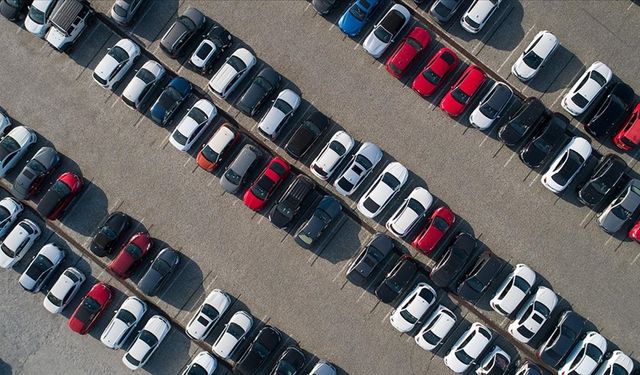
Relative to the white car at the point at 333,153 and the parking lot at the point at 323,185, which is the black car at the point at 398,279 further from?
the white car at the point at 333,153

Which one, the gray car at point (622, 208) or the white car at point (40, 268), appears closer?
the gray car at point (622, 208)

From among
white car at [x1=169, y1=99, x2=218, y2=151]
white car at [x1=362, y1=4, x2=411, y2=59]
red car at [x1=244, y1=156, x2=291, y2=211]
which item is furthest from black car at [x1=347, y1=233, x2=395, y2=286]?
white car at [x1=169, y1=99, x2=218, y2=151]

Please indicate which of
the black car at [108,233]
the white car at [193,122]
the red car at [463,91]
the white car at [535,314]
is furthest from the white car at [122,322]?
the white car at [535,314]

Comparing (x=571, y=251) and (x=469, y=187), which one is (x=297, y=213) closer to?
(x=469, y=187)

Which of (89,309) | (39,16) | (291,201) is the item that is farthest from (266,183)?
(39,16)

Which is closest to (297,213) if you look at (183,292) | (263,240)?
(263,240)

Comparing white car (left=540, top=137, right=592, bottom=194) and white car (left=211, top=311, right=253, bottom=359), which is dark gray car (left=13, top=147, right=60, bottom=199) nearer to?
white car (left=211, top=311, right=253, bottom=359)

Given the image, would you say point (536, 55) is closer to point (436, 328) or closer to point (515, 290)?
point (515, 290)
